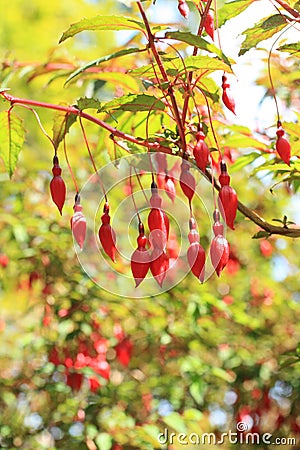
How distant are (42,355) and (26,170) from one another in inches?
22.6

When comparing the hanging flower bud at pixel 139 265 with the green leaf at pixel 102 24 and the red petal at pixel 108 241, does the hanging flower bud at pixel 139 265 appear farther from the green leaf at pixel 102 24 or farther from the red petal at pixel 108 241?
the green leaf at pixel 102 24

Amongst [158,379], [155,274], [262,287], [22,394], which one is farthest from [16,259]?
[155,274]

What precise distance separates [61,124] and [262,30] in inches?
9.6

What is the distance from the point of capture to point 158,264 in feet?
2.16

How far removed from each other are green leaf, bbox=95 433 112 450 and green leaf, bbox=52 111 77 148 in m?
0.83

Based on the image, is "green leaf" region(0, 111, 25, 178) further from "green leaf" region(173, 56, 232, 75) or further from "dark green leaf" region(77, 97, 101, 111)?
"green leaf" region(173, 56, 232, 75)

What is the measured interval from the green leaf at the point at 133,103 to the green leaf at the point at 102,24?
0.27 ft

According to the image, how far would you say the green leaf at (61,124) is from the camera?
30.0 inches

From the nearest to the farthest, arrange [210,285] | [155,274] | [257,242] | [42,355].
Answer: [155,274], [42,355], [210,285], [257,242]

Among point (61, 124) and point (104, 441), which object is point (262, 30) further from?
point (104, 441)

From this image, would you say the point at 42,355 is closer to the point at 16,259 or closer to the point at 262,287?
the point at 16,259

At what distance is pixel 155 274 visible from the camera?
2.15 ft

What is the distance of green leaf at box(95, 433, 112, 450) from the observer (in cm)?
140

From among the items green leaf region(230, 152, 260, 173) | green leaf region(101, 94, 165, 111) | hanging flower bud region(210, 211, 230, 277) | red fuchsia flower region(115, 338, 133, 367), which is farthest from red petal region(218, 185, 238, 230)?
red fuchsia flower region(115, 338, 133, 367)
